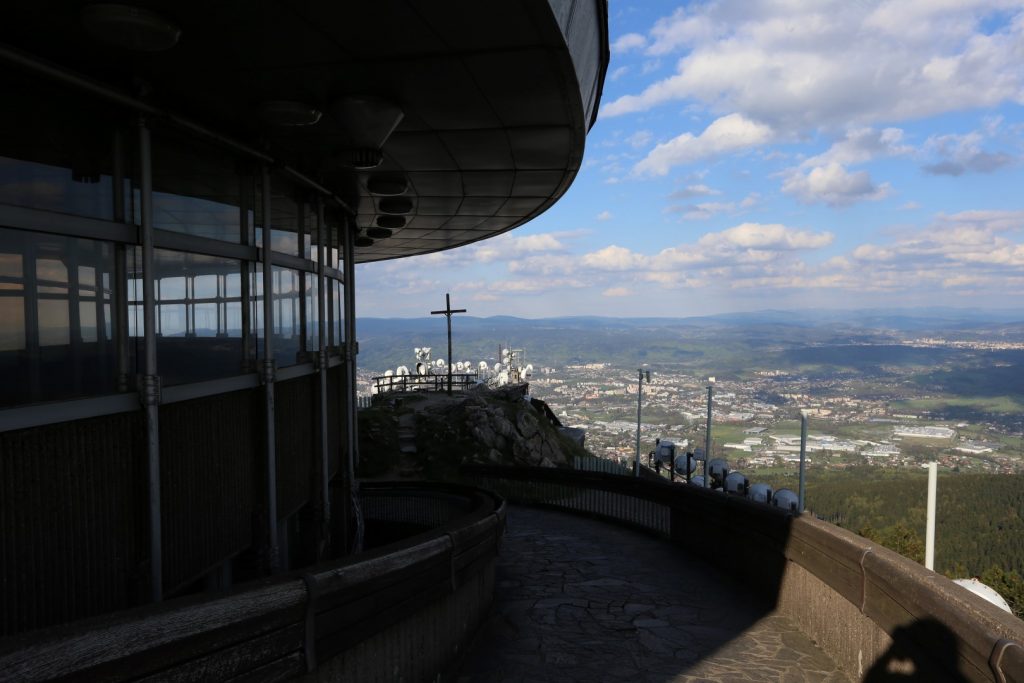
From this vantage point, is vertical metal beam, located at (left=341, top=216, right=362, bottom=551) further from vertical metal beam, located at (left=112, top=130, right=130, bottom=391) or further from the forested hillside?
the forested hillside

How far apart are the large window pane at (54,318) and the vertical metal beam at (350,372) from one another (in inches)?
296

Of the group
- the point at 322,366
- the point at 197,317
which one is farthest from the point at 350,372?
the point at 197,317

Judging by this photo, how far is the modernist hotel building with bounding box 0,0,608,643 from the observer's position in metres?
5.12

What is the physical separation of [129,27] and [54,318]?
230cm

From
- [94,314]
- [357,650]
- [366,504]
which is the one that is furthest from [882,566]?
[366,504]

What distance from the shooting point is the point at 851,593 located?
617 centimetres

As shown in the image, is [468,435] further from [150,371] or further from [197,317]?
[150,371]

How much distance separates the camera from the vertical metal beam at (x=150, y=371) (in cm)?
614

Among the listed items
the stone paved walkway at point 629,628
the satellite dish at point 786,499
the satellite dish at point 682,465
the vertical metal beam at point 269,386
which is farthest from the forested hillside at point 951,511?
the vertical metal beam at point 269,386

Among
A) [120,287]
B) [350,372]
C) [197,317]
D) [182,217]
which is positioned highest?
[182,217]

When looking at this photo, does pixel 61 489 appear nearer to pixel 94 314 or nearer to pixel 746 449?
pixel 94 314

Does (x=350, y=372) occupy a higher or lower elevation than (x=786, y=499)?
higher

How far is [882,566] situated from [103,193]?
7.15 m

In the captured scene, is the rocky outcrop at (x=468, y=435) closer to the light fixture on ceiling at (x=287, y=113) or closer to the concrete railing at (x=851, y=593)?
the concrete railing at (x=851, y=593)
